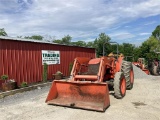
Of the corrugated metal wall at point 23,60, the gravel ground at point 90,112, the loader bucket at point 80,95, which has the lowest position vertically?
the gravel ground at point 90,112

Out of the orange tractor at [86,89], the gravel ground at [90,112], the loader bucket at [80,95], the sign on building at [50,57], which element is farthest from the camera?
the sign on building at [50,57]

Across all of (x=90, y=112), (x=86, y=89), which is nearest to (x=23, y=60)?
(x=86, y=89)

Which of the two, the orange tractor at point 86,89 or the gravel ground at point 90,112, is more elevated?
the orange tractor at point 86,89

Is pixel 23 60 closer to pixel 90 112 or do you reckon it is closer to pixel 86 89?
pixel 86 89

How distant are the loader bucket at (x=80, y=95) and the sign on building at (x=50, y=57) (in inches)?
250

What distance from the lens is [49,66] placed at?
539 inches

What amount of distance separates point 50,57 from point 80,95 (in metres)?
7.50

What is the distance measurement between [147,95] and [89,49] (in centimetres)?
1042

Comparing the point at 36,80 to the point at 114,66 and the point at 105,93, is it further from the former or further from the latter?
the point at 105,93

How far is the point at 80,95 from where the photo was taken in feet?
21.8

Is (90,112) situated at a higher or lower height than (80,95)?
lower

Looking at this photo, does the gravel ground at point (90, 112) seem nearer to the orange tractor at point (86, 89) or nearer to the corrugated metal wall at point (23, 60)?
the orange tractor at point (86, 89)

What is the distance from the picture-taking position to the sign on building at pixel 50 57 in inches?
520

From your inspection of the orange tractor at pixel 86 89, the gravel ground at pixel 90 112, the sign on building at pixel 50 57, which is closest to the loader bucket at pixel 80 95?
the orange tractor at pixel 86 89
